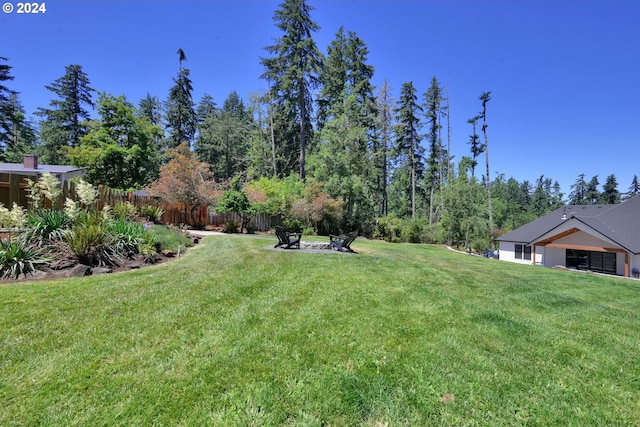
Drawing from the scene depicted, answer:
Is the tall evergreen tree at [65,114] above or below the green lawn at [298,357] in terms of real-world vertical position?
above

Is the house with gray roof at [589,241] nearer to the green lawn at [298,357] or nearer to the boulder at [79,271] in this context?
the green lawn at [298,357]

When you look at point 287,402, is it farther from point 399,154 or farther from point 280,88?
point 399,154

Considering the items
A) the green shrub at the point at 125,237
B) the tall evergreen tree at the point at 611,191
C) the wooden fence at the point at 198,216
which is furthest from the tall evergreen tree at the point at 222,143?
the tall evergreen tree at the point at 611,191

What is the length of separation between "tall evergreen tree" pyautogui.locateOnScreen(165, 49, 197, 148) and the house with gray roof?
36.2 m

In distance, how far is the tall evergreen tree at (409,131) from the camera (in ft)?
113

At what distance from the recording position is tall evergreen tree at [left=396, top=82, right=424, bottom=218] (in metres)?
34.4

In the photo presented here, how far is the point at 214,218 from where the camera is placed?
21.5 metres

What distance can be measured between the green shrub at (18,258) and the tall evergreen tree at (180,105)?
31.3 m

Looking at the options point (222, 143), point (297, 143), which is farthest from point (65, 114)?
point (297, 143)

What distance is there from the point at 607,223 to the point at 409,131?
67.5 ft

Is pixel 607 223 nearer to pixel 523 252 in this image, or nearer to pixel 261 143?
pixel 523 252

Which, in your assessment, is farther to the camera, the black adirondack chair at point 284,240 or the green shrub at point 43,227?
the black adirondack chair at point 284,240

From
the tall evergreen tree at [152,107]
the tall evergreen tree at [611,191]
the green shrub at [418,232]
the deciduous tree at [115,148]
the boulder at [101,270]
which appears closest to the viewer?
the boulder at [101,270]

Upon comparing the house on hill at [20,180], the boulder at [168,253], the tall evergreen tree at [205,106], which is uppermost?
the tall evergreen tree at [205,106]
